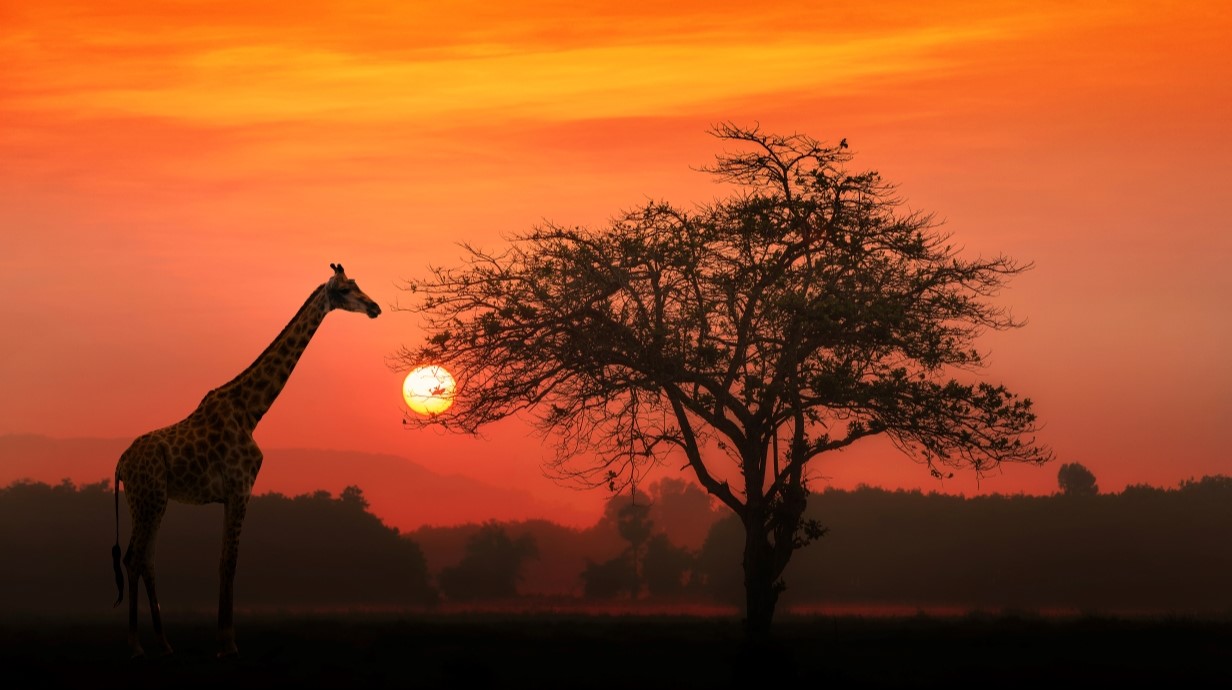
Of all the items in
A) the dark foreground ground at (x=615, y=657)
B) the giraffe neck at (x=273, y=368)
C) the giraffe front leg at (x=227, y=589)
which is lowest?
the dark foreground ground at (x=615, y=657)

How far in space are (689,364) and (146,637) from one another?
1172 cm

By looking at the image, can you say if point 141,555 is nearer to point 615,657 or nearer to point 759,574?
point 615,657

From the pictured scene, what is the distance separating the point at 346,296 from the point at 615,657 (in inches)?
296

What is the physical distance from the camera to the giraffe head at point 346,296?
Answer: 22.9 m

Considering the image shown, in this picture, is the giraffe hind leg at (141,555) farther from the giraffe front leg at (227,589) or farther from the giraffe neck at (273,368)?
the giraffe neck at (273,368)

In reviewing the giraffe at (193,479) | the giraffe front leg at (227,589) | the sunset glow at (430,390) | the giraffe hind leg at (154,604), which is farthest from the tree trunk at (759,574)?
the giraffe hind leg at (154,604)

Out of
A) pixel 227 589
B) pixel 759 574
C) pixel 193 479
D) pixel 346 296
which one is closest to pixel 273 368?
pixel 346 296

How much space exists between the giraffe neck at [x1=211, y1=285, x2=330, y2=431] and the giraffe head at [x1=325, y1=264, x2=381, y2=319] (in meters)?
0.16

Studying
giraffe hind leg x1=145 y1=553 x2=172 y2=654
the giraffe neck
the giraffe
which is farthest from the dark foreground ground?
the giraffe neck

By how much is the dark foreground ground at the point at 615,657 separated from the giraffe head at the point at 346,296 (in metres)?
5.62

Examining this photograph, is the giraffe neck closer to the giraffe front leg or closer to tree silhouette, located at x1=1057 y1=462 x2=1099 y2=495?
the giraffe front leg

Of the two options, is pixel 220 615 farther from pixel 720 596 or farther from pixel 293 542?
pixel 720 596

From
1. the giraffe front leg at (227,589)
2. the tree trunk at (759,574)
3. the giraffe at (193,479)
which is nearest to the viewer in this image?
the giraffe front leg at (227,589)

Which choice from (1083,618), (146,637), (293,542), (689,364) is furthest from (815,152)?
(293,542)
